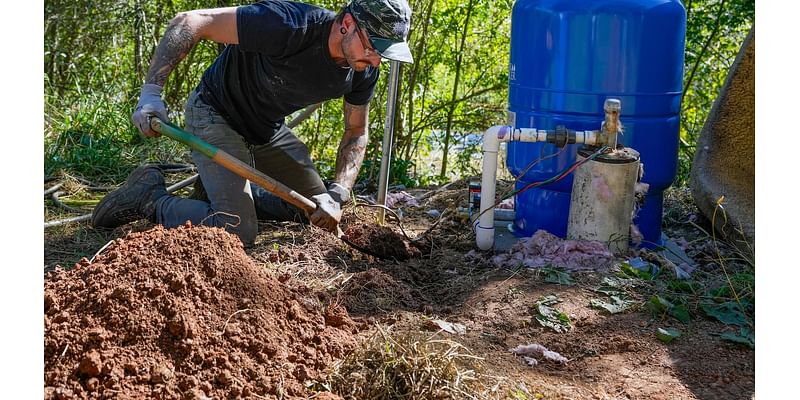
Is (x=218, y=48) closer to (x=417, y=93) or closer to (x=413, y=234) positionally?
(x=417, y=93)

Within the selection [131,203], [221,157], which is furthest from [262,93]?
[131,203]

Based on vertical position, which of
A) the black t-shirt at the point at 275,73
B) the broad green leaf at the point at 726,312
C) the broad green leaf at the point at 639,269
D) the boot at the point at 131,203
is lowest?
the broad green leaf at the point at 726,312

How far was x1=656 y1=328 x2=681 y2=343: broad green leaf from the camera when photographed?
3.17 m

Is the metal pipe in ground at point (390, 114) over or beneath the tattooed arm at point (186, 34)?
beneath

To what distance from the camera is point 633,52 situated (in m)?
4.02

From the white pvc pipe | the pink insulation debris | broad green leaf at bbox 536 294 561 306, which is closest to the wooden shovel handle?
the white pvc pipe

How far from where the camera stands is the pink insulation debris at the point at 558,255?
12.8 ft

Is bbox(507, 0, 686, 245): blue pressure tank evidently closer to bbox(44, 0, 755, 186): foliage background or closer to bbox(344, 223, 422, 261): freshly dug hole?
bbox(344, 223, 422, 261): freshly dug hole

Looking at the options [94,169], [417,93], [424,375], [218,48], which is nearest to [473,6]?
[417,93]

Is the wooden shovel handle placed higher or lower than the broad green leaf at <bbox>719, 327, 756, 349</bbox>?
higher

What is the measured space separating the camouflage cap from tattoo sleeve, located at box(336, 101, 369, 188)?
77cm

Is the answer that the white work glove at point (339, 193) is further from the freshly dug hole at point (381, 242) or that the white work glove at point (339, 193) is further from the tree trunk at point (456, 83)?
the tree trunk at point (456, 83)

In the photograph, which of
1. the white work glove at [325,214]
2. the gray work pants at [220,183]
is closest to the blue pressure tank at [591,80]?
the white work glove at [325,214]

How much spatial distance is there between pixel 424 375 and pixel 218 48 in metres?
4.71
